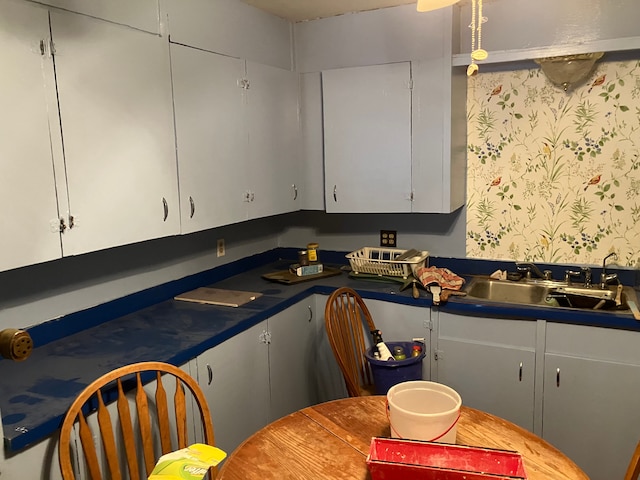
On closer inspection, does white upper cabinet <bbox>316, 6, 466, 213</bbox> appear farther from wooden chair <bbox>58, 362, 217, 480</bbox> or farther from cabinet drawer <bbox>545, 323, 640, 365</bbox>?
wooden chair <bbox>58, 362, 217, 480</bbox>

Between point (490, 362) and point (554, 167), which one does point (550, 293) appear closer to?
point (490, 362)

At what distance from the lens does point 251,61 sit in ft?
8.94

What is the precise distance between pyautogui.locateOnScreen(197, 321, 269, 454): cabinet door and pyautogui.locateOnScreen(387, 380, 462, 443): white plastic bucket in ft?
3.10

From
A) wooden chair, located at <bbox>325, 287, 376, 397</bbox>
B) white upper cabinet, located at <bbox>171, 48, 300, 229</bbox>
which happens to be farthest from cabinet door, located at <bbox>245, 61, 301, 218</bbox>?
wooden chair, located at <bbox>325, 287, 376, 397</bbox>

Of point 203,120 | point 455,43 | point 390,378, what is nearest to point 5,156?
point 203,120

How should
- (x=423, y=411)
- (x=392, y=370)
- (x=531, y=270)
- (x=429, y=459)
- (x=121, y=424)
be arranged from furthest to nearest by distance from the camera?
1. (x=531, y=270)
2. (x=392, y=370)
3. (x=121, y=424)
4. (x=423, y=411)
5. (x=429, y=459)

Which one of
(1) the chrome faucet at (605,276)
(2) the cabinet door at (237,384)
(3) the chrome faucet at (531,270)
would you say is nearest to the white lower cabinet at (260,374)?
(2) the cabinet door at (237,384)

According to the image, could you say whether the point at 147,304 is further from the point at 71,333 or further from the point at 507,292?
the point at 507,292

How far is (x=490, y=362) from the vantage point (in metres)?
2.61

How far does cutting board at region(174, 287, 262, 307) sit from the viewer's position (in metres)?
2.59

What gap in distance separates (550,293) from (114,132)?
218 cm

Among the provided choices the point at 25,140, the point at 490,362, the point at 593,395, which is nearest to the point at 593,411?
the point at 593,395

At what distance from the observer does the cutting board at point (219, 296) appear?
8.48ft

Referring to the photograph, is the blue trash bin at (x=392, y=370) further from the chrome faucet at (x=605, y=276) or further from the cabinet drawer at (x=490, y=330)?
the chrome faucet at (x=605, y=276)
